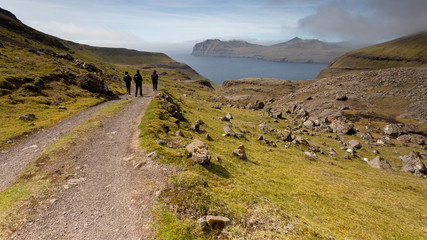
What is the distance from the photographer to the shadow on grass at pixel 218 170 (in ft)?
45.0

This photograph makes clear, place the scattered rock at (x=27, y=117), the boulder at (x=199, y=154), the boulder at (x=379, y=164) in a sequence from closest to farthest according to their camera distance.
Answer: the boulder at (x=199, y=154), the scattered rock at (x=27, y=117), the boulder at (x=379, y=164)

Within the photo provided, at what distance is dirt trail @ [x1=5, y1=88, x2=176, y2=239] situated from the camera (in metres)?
8.10

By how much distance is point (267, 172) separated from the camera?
18.2 metres

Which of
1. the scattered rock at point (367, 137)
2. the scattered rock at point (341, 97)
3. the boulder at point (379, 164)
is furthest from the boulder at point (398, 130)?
the boulder at point (379, 164)

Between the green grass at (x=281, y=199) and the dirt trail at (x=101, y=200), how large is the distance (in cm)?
114

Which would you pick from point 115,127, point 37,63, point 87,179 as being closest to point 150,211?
point 87,179

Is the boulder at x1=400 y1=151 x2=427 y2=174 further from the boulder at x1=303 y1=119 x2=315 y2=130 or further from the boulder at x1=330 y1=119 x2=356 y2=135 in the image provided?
the boulder at x1=303 y1=119 x2=315 y2=130

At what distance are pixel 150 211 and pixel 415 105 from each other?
89.7 m

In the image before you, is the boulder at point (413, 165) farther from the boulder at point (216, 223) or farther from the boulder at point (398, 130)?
the boulder at point (216, 223)

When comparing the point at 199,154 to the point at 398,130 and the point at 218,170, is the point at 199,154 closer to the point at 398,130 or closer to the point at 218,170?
the point at 218,170

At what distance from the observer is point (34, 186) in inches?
417

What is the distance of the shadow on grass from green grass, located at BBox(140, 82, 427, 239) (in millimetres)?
94

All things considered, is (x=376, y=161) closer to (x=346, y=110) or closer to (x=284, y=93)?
(x=346, y=110)

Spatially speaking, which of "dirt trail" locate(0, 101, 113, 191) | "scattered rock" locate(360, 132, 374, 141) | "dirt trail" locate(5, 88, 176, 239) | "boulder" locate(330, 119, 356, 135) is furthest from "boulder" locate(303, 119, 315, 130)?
"dirt trail" locate(0, 101, 113, 191)
